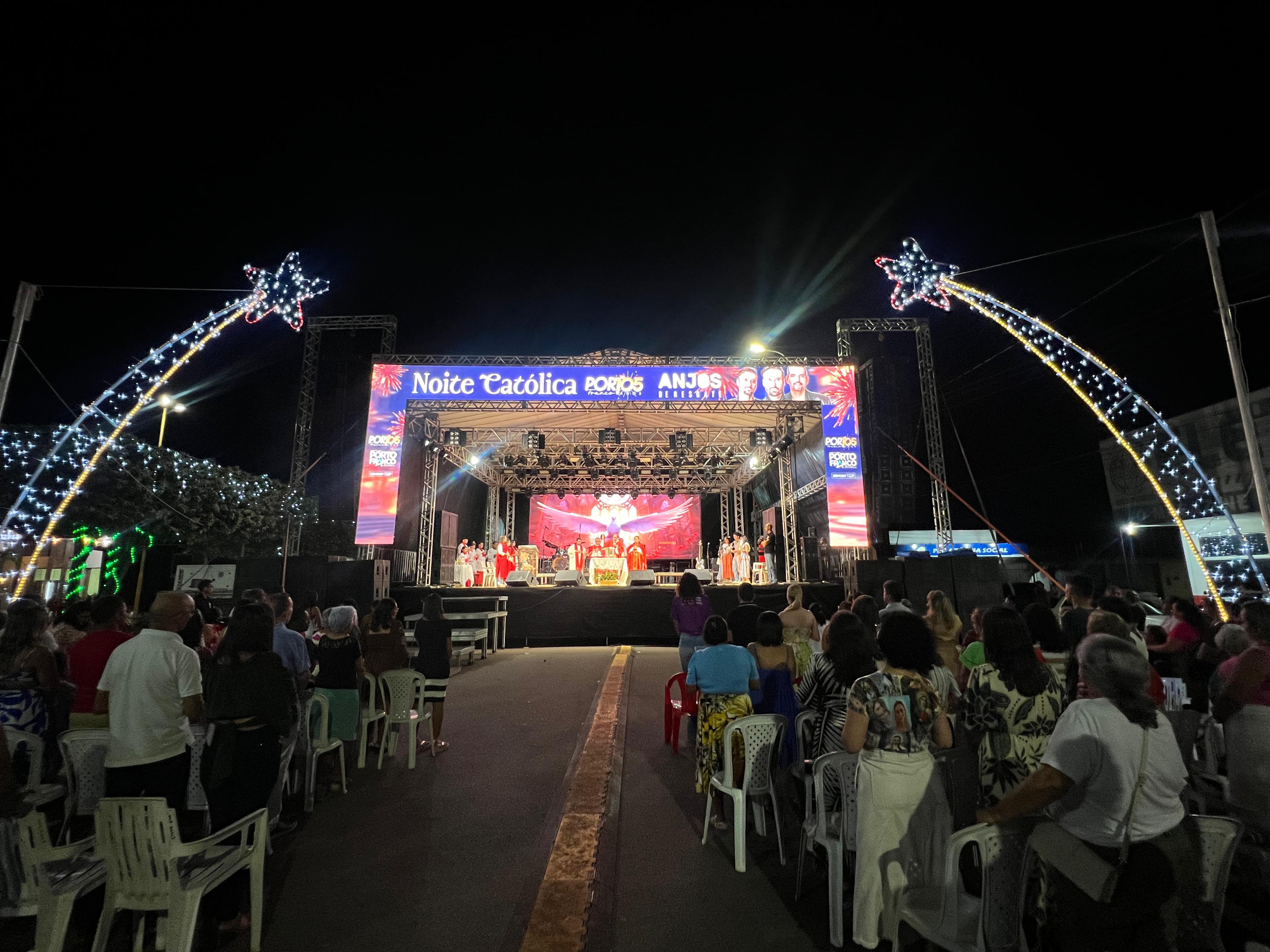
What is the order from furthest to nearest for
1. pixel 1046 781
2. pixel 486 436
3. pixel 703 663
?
pixel 486 436 < pixel 703 663 < pixel 1046 781

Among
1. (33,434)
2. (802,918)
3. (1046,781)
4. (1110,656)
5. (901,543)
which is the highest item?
(33,434)

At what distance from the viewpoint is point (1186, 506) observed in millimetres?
17406

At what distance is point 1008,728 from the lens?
235 centimetres

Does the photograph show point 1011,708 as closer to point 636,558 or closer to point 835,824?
point 835,824

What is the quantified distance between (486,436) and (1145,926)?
49.5 ft

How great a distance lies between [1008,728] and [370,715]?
446cm

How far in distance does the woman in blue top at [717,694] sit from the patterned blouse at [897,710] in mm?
1202

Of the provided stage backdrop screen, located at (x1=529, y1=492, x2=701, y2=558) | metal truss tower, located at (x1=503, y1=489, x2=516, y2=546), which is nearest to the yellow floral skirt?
stage backdrop screen, located at (x1=529, y1=492, x2=701, y2=558)

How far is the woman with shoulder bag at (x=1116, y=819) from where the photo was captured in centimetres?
159

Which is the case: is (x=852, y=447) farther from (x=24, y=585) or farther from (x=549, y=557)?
(x=24, y=585)

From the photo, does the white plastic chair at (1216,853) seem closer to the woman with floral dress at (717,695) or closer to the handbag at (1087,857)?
the handbag at (1087,857)

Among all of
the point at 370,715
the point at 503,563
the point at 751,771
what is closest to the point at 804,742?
the point at 751,771

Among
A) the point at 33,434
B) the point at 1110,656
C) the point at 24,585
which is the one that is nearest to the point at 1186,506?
the point at 1110,656

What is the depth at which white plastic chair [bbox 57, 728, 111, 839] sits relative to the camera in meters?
2.82
